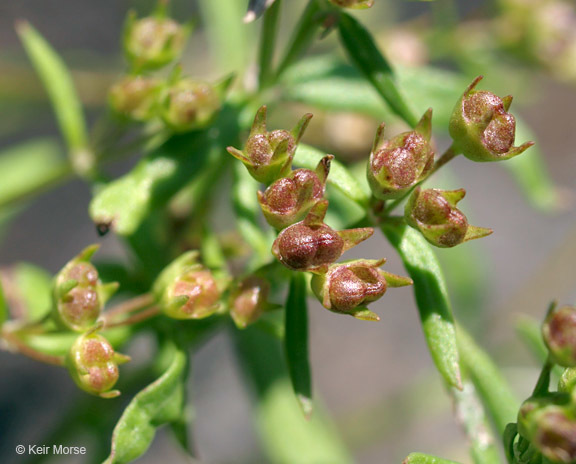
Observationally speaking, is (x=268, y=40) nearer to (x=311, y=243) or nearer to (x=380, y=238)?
(x=311, y=243)

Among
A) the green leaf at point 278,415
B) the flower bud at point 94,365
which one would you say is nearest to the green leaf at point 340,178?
the flower bud at point 94,365

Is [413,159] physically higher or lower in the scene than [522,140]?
higher

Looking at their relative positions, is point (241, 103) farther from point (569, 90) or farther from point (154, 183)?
point (569, 90)

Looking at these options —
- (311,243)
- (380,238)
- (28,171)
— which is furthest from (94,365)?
(380,238)

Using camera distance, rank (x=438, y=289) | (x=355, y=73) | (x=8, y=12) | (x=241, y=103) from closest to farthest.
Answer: (x=438, y=289)
(x=241, y=103)
(x=355, y=73)
(x=8, y=12)

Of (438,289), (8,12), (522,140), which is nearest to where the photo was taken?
(438,289)

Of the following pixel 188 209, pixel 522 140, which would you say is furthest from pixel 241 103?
pixel 522 140
